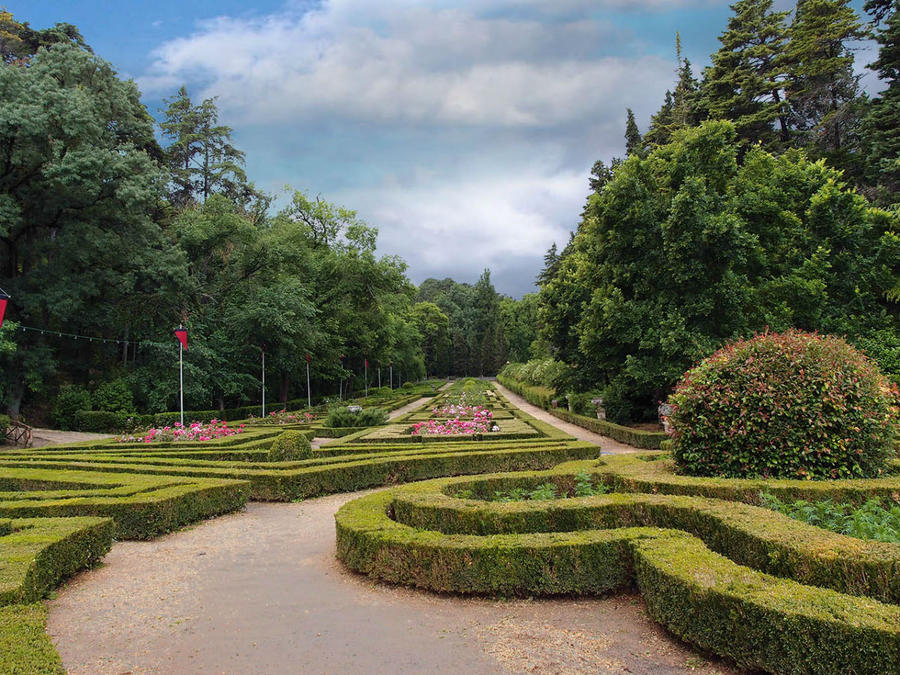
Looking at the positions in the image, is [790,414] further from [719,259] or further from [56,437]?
[56,437]

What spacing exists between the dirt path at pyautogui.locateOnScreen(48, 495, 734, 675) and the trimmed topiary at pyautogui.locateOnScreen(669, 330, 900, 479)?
2.81 meters

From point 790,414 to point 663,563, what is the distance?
3.25 metres

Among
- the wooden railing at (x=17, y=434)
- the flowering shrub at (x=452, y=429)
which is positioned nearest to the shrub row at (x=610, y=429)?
the flowering shrub at (x=452, y=429)

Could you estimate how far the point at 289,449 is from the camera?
10.9m

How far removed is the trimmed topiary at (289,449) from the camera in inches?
427

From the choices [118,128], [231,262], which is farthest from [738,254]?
[118,128]

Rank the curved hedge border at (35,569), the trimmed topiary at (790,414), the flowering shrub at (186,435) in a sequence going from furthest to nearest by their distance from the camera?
the flowering shrub at (186,435), the trimmed topiary at (790,414), the curved hedge border at (35,569)

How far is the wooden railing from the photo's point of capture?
56.7ft

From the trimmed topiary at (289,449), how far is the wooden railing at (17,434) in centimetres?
1192

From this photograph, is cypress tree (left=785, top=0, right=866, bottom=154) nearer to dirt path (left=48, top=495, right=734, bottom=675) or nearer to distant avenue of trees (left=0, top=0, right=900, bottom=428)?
distant avenue of trees (left=0, top=0, right=900, bottom=428)

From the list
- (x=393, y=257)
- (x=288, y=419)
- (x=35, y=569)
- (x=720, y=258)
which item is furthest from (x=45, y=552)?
(x=393, y=257)

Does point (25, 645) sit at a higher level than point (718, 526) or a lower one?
lower

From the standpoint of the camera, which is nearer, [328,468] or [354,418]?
[328,468]

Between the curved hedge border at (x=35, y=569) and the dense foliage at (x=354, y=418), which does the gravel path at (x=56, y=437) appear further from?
the curved hedge border at (x=35, y=569)
